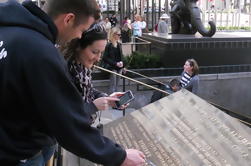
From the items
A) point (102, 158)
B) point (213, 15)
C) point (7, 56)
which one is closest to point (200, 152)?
point (102, 158)

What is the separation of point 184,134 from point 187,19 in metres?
7.93

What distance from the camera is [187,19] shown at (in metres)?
10.1

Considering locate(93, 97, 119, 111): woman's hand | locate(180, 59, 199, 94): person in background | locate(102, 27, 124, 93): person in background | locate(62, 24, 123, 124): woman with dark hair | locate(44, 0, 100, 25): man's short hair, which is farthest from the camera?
locate(102, 27, 124, 93): person in background

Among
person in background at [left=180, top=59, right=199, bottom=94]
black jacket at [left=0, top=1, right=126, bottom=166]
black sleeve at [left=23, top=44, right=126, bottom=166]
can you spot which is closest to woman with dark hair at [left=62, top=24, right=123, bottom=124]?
black jacket at [left=0, top=1, right=126, bottom=166]

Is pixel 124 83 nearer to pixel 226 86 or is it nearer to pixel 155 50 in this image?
pixel 155 50

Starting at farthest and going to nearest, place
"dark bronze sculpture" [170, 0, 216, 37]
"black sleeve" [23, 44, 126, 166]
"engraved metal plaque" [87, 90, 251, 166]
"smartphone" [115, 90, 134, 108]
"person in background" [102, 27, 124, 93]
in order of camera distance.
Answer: "dark bronze sculpture" [170, 0, 216, 37]
"person in background" [102, 27, 124, 93]
"smartphone" [115, 90, 134, 108]
"engraved metal plaque" [87, 90, 251, 166]
"black sleeve" [23, 44, 126, 166]

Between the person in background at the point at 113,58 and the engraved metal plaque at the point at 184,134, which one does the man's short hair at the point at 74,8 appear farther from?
the person in background at the point at 113,58

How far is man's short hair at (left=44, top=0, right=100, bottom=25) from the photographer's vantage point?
5.85 ft

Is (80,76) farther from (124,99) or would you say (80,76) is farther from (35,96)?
(35,96)

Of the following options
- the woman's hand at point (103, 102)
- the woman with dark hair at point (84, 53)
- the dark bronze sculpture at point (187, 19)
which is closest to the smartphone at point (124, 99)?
the woman's hand at point (103, 102)

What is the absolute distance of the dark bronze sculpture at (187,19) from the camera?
952 cm

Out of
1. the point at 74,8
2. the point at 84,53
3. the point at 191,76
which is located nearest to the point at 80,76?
the point at 84,53

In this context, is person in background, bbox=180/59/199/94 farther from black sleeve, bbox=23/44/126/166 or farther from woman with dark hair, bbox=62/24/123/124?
black sleeve, bbox=23/44/126/166

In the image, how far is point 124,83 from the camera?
829 centimetres
